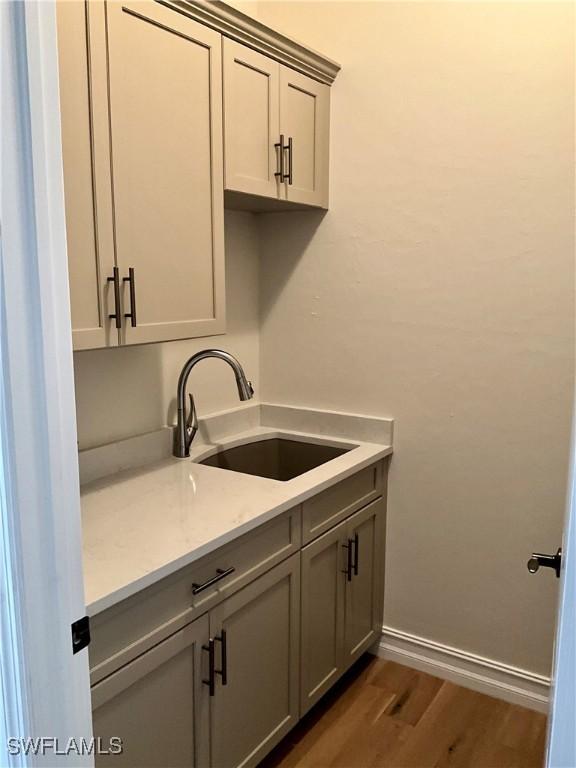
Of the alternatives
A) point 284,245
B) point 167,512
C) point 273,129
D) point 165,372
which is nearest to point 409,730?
point 167,512

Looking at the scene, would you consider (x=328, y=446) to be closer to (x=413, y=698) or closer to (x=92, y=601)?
(x=413, y=698)

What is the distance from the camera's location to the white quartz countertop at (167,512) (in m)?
1.35

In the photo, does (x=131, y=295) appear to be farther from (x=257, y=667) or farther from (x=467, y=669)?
(x=467, y=669)

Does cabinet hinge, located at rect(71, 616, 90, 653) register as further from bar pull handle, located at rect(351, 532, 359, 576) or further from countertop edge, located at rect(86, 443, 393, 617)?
bar pull handle, located at rect(351, 532, 359, 576)

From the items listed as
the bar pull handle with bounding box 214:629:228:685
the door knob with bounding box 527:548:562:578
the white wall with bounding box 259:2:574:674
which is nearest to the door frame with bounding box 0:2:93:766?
the bar pull handle with bounding box 214:629:228:685

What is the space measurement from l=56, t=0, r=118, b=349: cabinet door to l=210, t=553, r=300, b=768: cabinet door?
0.79 meters

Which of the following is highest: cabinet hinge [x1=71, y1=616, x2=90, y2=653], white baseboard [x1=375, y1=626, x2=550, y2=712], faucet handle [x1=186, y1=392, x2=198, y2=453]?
faucet handle [x1=186, y1=392, x2=198, y2=453]

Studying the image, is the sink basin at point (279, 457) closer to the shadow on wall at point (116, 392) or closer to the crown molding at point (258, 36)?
the shadow on wall at point (116, 392)

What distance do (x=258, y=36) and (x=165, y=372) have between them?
1.11m

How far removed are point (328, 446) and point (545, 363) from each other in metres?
0.85

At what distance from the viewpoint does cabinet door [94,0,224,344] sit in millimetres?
1570

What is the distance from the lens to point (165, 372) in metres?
2.21

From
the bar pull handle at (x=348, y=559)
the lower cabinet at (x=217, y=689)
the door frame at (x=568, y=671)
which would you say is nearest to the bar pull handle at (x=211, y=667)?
the lower cabinet at (x=217, y=689)

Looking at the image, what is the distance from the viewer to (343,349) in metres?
2.45
